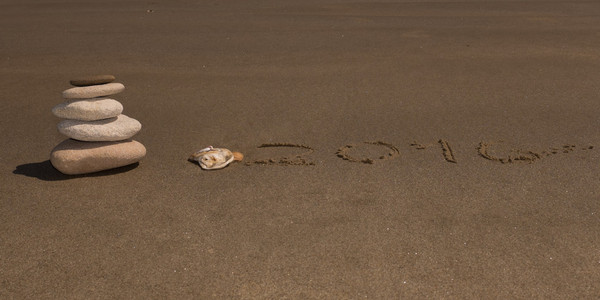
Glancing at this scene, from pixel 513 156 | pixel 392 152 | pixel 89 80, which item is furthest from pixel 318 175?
pixel 89 80

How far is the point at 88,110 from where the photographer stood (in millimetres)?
4770

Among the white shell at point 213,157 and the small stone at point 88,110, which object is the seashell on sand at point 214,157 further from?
the small stone at point 88,110

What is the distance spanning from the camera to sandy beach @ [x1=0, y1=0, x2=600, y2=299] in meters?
3.48

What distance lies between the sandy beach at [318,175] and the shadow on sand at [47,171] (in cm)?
2

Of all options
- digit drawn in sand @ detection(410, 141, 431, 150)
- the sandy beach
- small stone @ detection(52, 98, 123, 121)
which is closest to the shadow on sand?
the sandy beach

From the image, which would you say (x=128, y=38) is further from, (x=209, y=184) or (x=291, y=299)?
(x=291, y=299)

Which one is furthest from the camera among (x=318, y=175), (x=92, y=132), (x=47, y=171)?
(x=47, y=171)

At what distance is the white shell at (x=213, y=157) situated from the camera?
499cm

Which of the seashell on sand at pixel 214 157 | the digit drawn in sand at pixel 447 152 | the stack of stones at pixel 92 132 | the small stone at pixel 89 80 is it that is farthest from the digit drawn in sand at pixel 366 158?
the small stone at pixel 89 80

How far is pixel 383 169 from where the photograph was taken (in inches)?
195

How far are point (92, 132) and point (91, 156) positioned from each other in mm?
197

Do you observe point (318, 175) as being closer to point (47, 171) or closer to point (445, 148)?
point (445, 148)

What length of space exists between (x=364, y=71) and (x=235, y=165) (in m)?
3.70

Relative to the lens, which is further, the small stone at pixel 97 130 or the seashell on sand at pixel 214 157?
the seashell on sand at pixel 214 157
